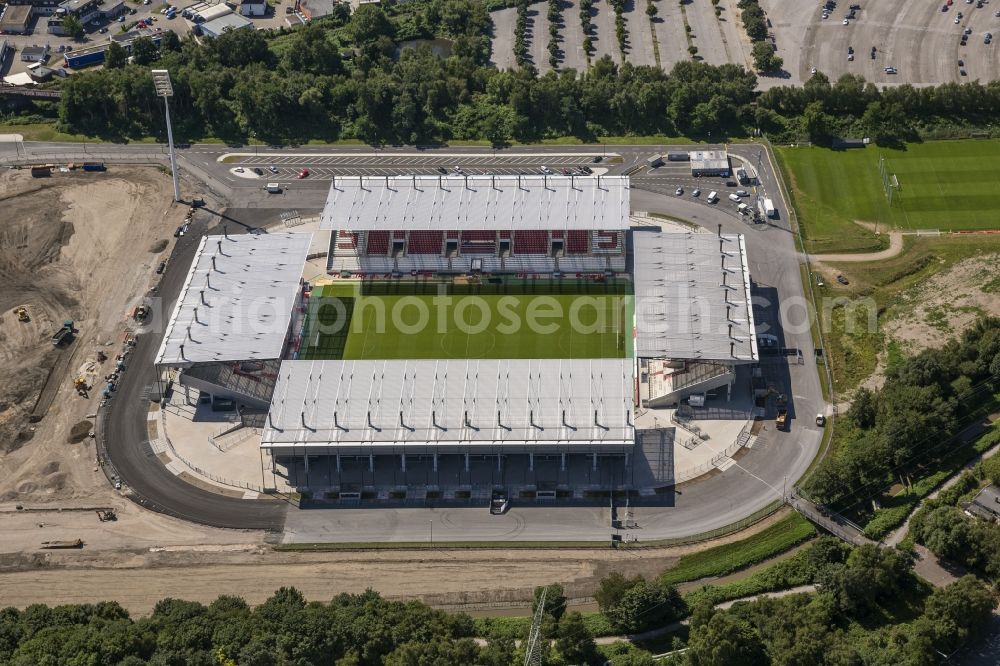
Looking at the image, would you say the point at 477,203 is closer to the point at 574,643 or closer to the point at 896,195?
the point at 896,195

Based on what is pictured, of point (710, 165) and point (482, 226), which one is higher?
point (710, 165)

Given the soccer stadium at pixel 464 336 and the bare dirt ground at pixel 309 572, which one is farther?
the soccer stadium at pixel 464 336

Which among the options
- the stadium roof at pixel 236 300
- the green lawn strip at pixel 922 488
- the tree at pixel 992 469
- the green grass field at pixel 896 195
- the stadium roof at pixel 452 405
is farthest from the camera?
the green grass field at pixel 896 195

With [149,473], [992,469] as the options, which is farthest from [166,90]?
[992,469]

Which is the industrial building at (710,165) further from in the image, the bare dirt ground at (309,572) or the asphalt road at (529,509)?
the bare dirt ground at (309,572)

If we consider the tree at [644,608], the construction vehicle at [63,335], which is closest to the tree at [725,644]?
the tree at [644,608]

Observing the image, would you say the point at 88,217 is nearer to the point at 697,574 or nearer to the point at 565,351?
the point at 565,351

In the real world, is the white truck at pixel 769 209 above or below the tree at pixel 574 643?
above

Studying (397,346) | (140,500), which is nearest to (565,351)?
(397,346)
